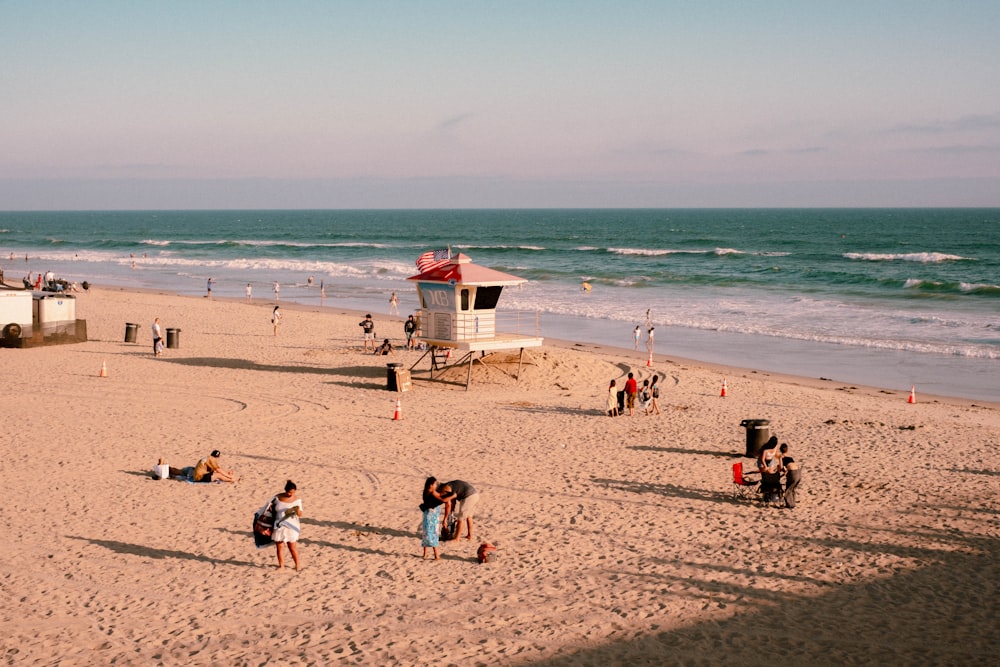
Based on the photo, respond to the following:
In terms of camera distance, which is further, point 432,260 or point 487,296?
point 432,260

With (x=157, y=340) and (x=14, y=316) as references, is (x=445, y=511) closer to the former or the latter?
(x=157, y=340)

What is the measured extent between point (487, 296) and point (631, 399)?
18.0 feet

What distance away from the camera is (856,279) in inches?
2410

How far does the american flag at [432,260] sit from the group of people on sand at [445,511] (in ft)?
43.6

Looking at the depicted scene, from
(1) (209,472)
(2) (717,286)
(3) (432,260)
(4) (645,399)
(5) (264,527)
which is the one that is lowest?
(1) (209,472)

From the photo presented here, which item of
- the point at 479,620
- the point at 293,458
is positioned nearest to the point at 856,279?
the point at 293,458

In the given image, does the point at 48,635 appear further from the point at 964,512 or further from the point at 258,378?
the point at 258,378

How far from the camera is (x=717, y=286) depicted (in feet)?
195

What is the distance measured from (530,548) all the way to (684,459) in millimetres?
5871

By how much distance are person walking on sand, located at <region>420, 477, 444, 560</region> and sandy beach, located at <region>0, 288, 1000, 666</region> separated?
34cm

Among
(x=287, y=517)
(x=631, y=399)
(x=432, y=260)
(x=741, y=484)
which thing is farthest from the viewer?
(x=432, y=260)

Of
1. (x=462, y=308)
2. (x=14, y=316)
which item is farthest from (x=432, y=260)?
(x=14, y=316)

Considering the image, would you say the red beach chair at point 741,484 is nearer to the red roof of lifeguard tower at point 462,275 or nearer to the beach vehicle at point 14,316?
the red roof of lifeguard tower at point 462,275

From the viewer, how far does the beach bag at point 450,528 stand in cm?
1286
